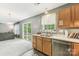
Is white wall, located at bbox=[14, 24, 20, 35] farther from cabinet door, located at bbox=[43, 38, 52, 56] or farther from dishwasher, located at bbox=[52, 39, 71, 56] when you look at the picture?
dishwasher, located at bbox=[52, 39, 71, 56]

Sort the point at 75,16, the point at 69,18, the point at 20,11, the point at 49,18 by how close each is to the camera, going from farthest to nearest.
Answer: the point at 69,18 → the point at 75,16 → the point at 49,18 → the point at 20,11

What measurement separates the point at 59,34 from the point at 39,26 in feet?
1.44

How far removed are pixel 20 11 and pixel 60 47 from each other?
103 centimetres

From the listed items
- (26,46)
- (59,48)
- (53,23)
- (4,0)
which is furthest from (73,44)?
(4,0)

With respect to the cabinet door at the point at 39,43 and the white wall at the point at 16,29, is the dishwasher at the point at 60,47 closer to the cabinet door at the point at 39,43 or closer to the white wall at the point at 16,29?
the cabinet door at the point at 39,43

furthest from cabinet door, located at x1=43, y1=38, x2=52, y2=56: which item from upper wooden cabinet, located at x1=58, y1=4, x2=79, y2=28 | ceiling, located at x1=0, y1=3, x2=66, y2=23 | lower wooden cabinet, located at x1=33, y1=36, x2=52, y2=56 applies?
ceiling, located at x1=0, y1=3, x2=66, y2=23

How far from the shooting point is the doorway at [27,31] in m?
2.19

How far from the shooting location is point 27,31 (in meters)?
2.23

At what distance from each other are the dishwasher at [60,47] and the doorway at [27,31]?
1.66 feet

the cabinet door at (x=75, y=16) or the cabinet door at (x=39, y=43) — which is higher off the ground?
the cabinet door at (x=75, y=16)

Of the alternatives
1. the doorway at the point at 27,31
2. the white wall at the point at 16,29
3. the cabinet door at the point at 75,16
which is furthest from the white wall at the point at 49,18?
the cabinet door at the point at 75,16

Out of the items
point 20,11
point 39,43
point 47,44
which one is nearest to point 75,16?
point 47,44

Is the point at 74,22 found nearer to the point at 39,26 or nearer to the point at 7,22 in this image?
the point at 39,26

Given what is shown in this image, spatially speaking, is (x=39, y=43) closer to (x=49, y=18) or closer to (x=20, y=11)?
(x=49, y=18)
